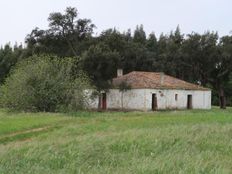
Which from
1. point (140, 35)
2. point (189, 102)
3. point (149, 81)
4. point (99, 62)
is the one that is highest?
point (140, 35)

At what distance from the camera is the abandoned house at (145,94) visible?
60000mm

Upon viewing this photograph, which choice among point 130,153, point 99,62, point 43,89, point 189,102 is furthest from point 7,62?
point 130,153

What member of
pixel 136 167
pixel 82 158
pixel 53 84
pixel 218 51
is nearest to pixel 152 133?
pixel 82 158

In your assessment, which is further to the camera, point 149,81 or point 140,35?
point 140,35

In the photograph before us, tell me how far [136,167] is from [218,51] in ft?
197

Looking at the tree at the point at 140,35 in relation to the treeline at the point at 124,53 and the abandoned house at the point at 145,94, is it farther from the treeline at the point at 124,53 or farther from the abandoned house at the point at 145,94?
the abandoned house at the point at 145,94

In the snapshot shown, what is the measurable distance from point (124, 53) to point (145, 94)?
23.0 feet

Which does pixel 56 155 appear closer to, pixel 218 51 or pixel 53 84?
pixel 53 84

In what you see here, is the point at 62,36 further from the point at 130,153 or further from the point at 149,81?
the point at 130,153

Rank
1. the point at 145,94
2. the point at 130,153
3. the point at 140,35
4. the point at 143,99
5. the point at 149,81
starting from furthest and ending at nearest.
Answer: the point at 140,35 → the point at 149,81 → the point at 143,99 → the point at 145,94 → the point at 130,153

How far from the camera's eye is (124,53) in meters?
64.2

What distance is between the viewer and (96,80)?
189 feet

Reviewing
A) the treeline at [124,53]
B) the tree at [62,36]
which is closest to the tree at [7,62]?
the treeline at [124,53]

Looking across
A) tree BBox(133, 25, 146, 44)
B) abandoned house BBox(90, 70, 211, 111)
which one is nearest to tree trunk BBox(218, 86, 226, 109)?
abandoned house BBox(90, 70, 211, 111)
